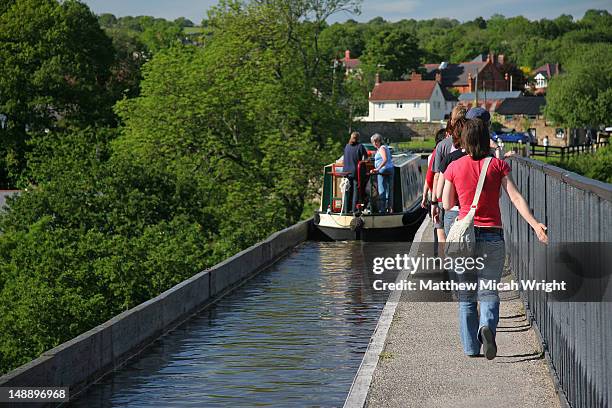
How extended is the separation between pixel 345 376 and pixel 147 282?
665 inches

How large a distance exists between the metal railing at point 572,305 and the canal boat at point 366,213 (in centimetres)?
1552

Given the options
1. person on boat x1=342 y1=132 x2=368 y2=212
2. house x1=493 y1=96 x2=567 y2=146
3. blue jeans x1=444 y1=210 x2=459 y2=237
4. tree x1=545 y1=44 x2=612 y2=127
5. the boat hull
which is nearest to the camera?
blue jeans x1=444 y1=210 x2=459 y2=237

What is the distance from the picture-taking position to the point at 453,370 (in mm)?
Answer: 9812

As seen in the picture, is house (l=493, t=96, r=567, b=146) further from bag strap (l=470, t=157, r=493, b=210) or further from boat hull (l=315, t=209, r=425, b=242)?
bag strap (l=470, t=157, r=493, b=210)

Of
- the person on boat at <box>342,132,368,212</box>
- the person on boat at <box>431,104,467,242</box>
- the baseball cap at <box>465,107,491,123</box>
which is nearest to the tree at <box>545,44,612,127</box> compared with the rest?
the person on boat at <box>342,132,368,212</box>

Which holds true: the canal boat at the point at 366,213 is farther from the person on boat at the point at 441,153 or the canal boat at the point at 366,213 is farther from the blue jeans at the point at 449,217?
the blue jeans at the point at 449,217

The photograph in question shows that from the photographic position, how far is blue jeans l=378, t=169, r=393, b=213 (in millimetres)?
29312

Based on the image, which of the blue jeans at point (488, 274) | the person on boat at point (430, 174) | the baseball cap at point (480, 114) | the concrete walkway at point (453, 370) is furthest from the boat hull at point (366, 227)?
the blue jeans at point (488, 274)

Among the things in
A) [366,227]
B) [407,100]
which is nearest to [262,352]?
[366,227]

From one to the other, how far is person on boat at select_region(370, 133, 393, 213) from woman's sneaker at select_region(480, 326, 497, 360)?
54.3ft

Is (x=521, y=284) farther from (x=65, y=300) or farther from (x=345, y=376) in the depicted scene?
(x=65, y=300)

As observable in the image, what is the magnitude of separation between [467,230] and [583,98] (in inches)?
4639

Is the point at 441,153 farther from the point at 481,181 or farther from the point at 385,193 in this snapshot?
the point at 385,193

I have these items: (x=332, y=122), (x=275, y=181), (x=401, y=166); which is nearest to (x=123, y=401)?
(x=401, y=166)
